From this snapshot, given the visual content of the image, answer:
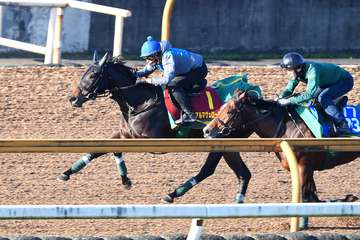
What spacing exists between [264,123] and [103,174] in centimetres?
193

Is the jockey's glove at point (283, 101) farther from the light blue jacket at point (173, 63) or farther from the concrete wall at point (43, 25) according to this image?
the concrete wall at point (43, 25)

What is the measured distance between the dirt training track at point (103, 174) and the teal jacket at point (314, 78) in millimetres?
1032

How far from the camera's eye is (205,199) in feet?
37.6

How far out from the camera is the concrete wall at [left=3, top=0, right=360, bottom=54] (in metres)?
18.1

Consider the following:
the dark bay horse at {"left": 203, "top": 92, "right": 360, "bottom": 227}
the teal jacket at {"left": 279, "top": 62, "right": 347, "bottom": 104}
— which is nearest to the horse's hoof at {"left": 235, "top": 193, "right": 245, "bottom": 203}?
the dark bay horse at {"left": 203, "top": 92, "right": 360, "bottom": 227}

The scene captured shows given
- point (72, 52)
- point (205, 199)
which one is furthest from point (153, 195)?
point (72, 52)

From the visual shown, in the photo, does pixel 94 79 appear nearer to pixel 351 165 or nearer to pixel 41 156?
pixel 41 156

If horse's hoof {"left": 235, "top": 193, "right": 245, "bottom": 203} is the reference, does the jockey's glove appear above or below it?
above

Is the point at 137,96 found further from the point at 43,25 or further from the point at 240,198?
the point at 43,25

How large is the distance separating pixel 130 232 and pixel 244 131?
5.36ft

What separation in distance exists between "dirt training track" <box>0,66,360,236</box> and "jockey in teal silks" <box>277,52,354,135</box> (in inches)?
36.0

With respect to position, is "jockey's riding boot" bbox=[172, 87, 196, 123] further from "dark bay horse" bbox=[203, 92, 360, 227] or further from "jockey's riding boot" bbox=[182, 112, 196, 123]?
"dark bay horse" bbox=[203, 92, 360, 227]

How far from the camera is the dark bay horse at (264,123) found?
10.9 m

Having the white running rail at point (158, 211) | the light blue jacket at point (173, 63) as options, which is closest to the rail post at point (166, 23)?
the light blue jacket at point (173, 63)
